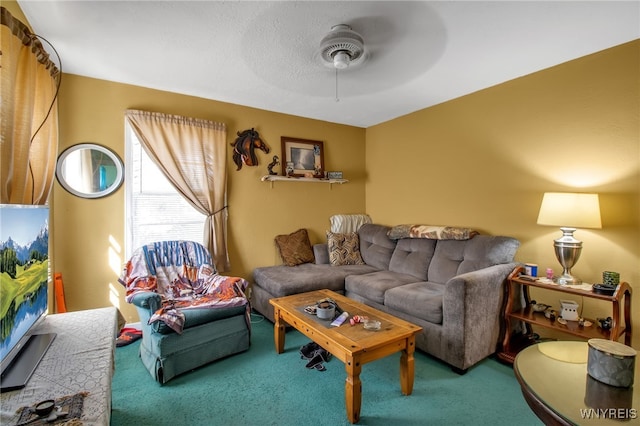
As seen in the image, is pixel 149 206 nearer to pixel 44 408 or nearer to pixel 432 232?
pixel 44 408

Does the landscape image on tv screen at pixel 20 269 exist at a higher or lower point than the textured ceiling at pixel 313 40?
lower

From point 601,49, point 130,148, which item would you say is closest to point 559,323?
point 601,49

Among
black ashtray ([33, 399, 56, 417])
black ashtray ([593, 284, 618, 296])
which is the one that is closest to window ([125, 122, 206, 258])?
black ashtray ([33, 399, 56, 417])

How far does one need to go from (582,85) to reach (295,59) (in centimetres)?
236

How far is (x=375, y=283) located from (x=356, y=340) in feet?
4.07

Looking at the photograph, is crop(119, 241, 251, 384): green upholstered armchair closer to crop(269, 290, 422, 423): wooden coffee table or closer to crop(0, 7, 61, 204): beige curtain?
crop(269, 290, 422, 423): wooden coffee table

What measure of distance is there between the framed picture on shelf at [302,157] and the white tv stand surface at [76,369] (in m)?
2.66

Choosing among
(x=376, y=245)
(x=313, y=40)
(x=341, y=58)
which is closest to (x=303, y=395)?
(x=376, y=245)

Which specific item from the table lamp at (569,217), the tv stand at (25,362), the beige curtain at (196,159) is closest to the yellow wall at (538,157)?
the table lamp at (569,217)

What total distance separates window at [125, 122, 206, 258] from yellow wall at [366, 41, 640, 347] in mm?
2807

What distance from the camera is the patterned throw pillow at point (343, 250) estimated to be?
12.6 ft

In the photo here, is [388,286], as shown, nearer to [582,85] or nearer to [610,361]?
[610,361]

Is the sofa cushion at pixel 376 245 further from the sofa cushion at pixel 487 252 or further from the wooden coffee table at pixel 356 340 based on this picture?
the wooden coffee table at pixel 356 340

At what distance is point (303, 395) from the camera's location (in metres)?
1.98
